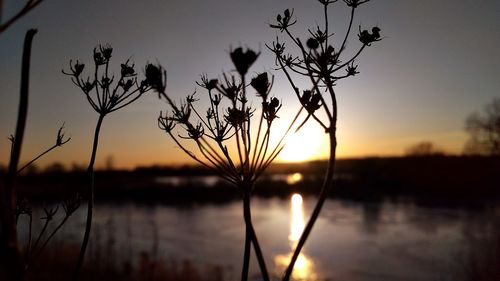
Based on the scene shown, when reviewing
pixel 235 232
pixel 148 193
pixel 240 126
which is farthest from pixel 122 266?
pixel 148 193

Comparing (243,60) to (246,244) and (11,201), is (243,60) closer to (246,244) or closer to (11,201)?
(246,244)

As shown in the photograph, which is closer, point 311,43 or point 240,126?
point 240,126

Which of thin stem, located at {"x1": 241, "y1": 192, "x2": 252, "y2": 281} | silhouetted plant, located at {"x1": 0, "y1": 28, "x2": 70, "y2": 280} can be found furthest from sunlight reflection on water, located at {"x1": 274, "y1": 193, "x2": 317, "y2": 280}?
silhouetted plant, located at {"x1": 0, "y1": 28, "x2": 70, "y2": 280}

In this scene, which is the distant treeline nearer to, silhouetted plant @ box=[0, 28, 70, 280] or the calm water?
the calm water

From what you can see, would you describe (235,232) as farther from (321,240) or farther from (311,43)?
(311,43)

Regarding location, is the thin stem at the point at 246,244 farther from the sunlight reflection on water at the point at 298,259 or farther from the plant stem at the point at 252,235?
the sunlight reflection on water at the point at 298,259

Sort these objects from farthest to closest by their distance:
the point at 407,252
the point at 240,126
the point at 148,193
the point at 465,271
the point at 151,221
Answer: the point at 148,193 → the point at 151,221 → the point at 407,252 → the point at 465,271 → the point at 240,126


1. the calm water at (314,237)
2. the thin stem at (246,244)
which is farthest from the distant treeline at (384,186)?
the thin stem at (246,244)
